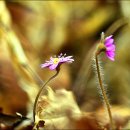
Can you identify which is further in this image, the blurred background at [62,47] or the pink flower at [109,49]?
the blurred background at [62,47]

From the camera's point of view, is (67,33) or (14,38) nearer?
(14,38)

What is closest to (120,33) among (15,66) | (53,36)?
(53,36)

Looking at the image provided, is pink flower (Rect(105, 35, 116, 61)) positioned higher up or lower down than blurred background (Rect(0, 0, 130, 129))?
lower down

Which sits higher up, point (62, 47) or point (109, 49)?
point (62, 47)

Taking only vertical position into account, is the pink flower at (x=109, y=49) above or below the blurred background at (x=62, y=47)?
below

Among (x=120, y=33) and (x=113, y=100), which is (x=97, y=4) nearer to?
(x=120, y=33)

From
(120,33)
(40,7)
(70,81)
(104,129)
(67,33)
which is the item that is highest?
(40,7)

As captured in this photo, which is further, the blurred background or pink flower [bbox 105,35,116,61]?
the blurred background

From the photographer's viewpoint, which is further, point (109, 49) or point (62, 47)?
point (62, 47)
